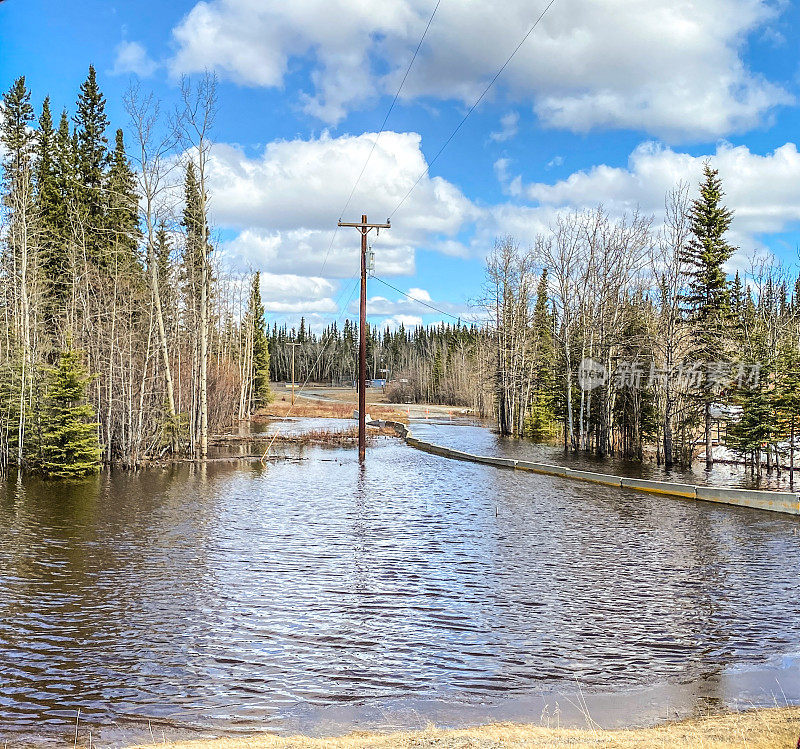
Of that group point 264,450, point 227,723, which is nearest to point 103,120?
point 264,450

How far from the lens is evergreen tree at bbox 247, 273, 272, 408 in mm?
74306

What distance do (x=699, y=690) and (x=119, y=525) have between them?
41.7 feet

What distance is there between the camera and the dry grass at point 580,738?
5.67 metres

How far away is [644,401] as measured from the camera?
1318 inches

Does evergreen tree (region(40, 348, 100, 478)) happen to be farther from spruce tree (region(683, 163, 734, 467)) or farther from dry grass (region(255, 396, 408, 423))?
dry grass (region(255, 396, 408, 423))

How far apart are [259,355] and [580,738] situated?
73.5 meters

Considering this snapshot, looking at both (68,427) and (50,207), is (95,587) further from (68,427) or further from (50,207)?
(50,207)

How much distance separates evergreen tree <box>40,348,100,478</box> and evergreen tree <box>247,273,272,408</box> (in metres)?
48.5

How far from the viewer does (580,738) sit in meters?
5.96

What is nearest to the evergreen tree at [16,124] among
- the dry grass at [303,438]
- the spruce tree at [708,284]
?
the dry grass at [303,438]

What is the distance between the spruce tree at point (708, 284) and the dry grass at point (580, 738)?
2365 cm

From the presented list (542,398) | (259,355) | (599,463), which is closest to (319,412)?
(259,355)

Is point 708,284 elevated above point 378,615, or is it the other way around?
point 708,284

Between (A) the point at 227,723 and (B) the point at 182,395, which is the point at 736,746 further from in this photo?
(B) the point at 182,395
